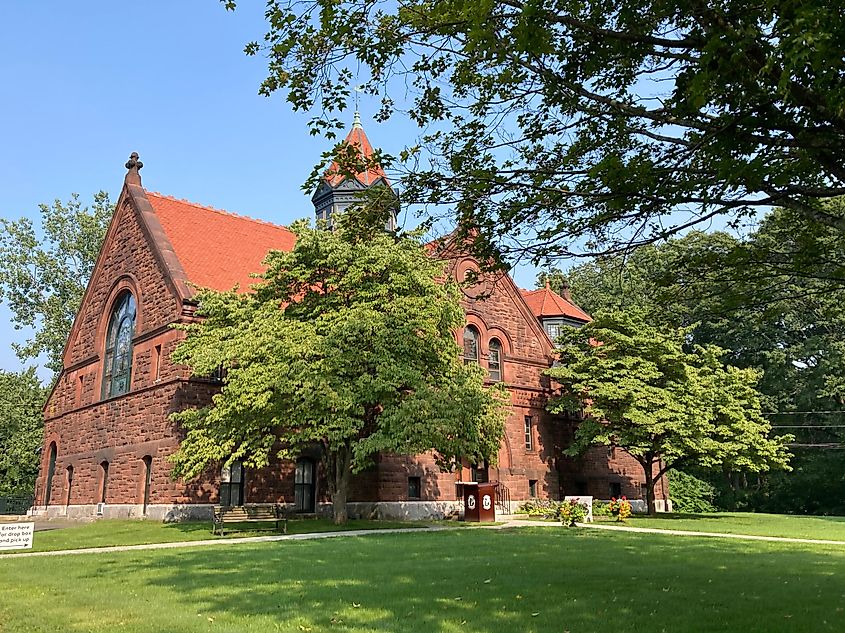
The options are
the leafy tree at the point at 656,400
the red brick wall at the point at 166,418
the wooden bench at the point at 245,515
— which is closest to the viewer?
the wooden bench at the point at 245,515

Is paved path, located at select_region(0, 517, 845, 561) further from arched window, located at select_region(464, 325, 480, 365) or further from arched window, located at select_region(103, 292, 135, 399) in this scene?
arched window, located at select_region(103, 292, 135, 399)

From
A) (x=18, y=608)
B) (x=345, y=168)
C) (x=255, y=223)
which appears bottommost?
(x=18, y=608)

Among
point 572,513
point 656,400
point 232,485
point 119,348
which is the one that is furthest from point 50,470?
point 656,400

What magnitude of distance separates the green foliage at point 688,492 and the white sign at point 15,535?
112 ft

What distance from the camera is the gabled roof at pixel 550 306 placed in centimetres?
3775

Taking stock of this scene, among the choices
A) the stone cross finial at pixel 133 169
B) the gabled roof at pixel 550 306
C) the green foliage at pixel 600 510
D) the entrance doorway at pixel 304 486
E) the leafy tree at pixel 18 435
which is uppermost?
the stone cross finial at pixel 133 169

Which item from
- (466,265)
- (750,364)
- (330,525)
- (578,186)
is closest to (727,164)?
(578,186)

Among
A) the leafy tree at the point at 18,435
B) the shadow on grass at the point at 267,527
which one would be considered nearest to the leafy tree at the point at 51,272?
the leafy tree at the point at 18,435

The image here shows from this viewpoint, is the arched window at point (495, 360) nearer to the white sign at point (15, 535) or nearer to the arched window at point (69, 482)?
the arched window at point (69, 482)

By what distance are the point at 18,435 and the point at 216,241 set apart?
2043 centimetres

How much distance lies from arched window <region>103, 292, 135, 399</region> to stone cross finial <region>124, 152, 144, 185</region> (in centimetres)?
476

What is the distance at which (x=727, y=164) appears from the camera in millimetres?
6004

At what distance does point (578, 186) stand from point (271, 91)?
318cm

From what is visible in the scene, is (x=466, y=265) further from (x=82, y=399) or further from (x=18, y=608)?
(x=18, y=608)
